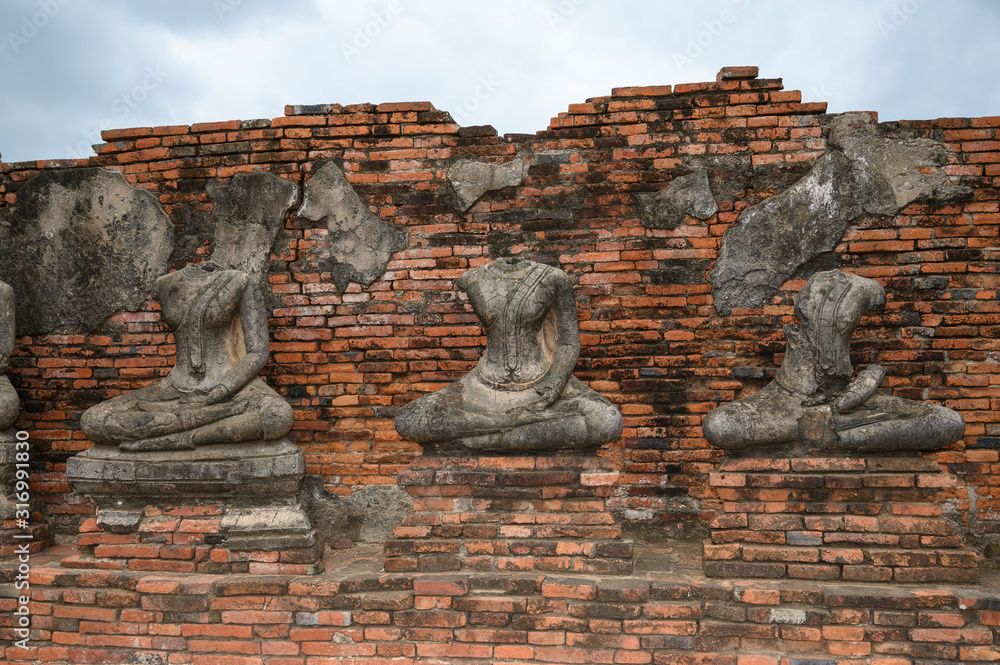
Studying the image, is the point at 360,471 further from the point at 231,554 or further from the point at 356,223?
the point at 356,223

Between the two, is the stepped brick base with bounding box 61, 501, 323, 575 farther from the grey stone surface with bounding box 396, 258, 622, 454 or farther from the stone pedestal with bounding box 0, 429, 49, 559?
the grey stone surface with bounding box 396, 258, 622, 454

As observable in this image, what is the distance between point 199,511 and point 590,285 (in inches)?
121

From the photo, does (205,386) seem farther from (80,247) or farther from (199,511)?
Answer: (80,247)

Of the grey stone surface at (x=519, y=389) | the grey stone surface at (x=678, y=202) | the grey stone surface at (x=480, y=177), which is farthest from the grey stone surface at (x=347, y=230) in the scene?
the grey stone surface at (x=678, y=202)

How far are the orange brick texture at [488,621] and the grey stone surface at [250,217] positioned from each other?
2560 mm

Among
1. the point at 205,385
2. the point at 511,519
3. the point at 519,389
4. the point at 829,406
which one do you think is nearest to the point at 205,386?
the point at 205,385

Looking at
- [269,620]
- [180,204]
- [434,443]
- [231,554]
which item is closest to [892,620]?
[434,443]

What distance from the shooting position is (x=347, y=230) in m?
5.84

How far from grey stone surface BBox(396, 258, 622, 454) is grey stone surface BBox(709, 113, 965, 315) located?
1.53m

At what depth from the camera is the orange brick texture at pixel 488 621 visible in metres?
3.69

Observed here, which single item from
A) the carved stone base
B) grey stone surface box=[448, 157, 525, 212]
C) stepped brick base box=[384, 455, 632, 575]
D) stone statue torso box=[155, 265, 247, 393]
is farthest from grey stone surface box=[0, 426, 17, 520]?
grey stone surface box=[448, 157, 525, 212]

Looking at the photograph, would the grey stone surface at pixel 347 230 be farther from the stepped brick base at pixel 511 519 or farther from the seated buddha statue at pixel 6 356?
the seated buddha statue at pixel 6 356

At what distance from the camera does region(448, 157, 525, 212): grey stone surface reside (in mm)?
5719

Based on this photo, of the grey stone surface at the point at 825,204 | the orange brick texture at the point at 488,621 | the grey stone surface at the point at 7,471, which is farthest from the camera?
the grey stone surface at the point at 825,204
